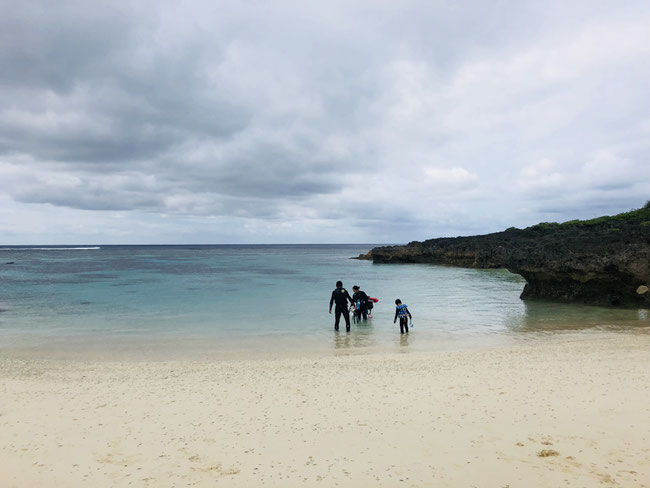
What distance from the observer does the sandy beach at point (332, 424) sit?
4.81m

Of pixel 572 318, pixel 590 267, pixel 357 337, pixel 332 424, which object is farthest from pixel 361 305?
pixel 590 267

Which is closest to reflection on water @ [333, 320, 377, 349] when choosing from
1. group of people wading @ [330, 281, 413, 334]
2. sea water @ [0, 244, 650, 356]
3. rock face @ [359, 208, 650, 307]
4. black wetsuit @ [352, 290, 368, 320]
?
sea water @ [0, 244, 650, 356]

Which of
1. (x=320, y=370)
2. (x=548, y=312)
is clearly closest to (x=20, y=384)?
(x=320, y=370)

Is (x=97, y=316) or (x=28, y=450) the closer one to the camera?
(x=28, y=450)

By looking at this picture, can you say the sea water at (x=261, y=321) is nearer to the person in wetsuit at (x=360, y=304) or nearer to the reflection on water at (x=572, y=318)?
the reflection on water at (x=572, y=318)

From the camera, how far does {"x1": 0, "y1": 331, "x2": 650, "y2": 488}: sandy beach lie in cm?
481

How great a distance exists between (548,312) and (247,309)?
1405 cm

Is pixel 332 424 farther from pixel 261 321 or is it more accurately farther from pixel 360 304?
pixel 261 321

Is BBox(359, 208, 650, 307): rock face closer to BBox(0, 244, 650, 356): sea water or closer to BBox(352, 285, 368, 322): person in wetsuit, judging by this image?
BBox(0, 244, 650, 356): sea water

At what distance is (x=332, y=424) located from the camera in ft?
20.2

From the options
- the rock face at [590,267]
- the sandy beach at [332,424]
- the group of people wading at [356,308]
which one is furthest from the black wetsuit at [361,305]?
the rock face at [590,267]

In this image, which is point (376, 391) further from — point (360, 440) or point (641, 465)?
point (641, 465)

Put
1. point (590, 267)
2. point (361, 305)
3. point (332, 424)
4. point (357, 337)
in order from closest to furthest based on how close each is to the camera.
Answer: point (332, 424), point (357, 337), point (361, 305), point (590, 267)

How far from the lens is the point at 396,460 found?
200 inches
